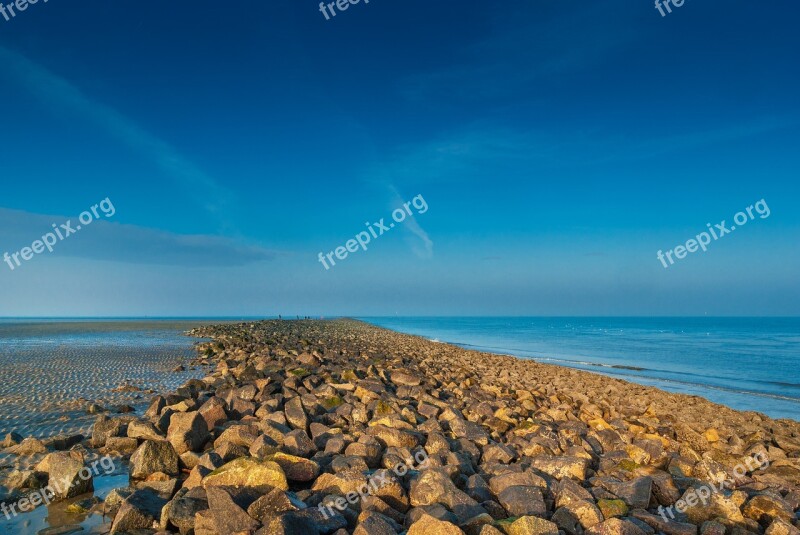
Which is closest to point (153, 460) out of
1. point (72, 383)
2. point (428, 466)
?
point (428, 466)

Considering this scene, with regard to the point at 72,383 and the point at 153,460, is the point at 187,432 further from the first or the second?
the point at 72,383

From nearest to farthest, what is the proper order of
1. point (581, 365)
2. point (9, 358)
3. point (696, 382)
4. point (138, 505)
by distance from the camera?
point (138, 505) → point (9, 358) → point (696, 382) → point (581, 365)

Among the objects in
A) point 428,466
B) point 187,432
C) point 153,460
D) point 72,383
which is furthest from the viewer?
point 72,383

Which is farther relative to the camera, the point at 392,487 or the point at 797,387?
the point at 797,387

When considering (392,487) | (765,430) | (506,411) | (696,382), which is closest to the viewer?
(392,487)

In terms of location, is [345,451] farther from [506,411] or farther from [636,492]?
[506,411]

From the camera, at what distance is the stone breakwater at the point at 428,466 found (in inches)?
188

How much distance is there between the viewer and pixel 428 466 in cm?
654

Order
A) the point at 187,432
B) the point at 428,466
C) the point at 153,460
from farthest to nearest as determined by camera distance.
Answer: the point at 187,432 → the point at 428,466 → the point at 153,460

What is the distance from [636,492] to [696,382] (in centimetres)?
2147

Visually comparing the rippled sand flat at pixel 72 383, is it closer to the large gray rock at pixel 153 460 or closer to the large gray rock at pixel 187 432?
the large gray rock at pixel 187 432

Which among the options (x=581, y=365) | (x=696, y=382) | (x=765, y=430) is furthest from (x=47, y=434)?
(x=581, y=365)

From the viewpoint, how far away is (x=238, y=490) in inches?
196

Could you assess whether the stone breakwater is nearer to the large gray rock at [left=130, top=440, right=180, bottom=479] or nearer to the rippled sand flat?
the large gray rock at [left=130, top=440, right=180, bottom=479]
